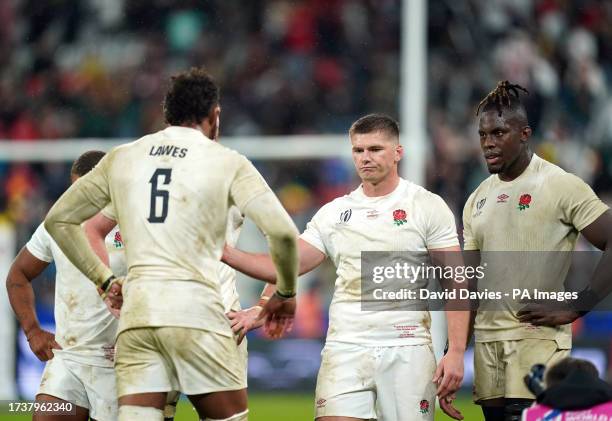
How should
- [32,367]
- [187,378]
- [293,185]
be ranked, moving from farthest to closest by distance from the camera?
[293,185]
[32,367]
[187,378]

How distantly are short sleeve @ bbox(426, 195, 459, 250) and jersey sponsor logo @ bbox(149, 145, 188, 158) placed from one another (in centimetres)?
175

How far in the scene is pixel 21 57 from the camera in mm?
15875

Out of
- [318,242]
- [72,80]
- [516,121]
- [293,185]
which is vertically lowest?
[318,242]

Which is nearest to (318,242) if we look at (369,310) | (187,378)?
(369,310)

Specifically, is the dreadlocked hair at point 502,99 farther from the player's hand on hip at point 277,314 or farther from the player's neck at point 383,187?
the player's hand on hip at point 277,314

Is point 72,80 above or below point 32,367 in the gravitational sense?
above

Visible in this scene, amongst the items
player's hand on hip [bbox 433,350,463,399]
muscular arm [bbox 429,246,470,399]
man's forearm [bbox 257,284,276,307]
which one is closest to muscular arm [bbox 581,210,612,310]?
muscular arm [bbox 429,246,470,399]

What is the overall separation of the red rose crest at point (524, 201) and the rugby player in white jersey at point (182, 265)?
1673mm

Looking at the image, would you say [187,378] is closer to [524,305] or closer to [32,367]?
[524,305]

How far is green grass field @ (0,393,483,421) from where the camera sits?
36.7 ft

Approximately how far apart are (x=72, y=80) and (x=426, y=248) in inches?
380

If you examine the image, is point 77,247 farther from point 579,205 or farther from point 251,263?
point 579,205

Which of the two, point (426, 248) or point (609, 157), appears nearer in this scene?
point (426, 248)

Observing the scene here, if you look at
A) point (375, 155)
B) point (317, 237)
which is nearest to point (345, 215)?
point (317, 237)
